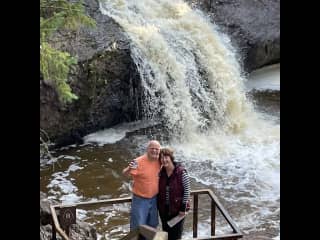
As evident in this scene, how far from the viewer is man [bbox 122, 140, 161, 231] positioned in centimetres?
527

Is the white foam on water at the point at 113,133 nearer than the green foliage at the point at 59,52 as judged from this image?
No

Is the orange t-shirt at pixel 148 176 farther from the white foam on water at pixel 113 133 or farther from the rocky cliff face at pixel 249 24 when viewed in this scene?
the rocky cliff face at pixel 249 24

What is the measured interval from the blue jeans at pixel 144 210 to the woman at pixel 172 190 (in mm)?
108

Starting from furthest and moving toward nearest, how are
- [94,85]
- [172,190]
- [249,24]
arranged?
[249,24]
[94,85]
[172,190]

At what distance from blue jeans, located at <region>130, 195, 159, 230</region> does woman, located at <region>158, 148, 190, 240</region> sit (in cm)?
11

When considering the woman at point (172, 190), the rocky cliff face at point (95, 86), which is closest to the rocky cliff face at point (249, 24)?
the rocky cliff face at point (95, 86)

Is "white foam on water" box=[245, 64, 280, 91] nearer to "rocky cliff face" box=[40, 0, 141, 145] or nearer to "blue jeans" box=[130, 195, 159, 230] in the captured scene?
"rocky cliff face" box=[40, 0, 141, 145]

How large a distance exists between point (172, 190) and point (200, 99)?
7.47m

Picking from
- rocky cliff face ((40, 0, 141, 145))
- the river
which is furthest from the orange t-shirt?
rocky cliff face ((40, 0, 141, 145))

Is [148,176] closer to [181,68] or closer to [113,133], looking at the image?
[113,133]

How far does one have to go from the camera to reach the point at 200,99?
40.9ft

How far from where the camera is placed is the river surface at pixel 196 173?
8.23 m

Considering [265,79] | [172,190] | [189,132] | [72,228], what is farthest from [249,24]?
[172,190]
